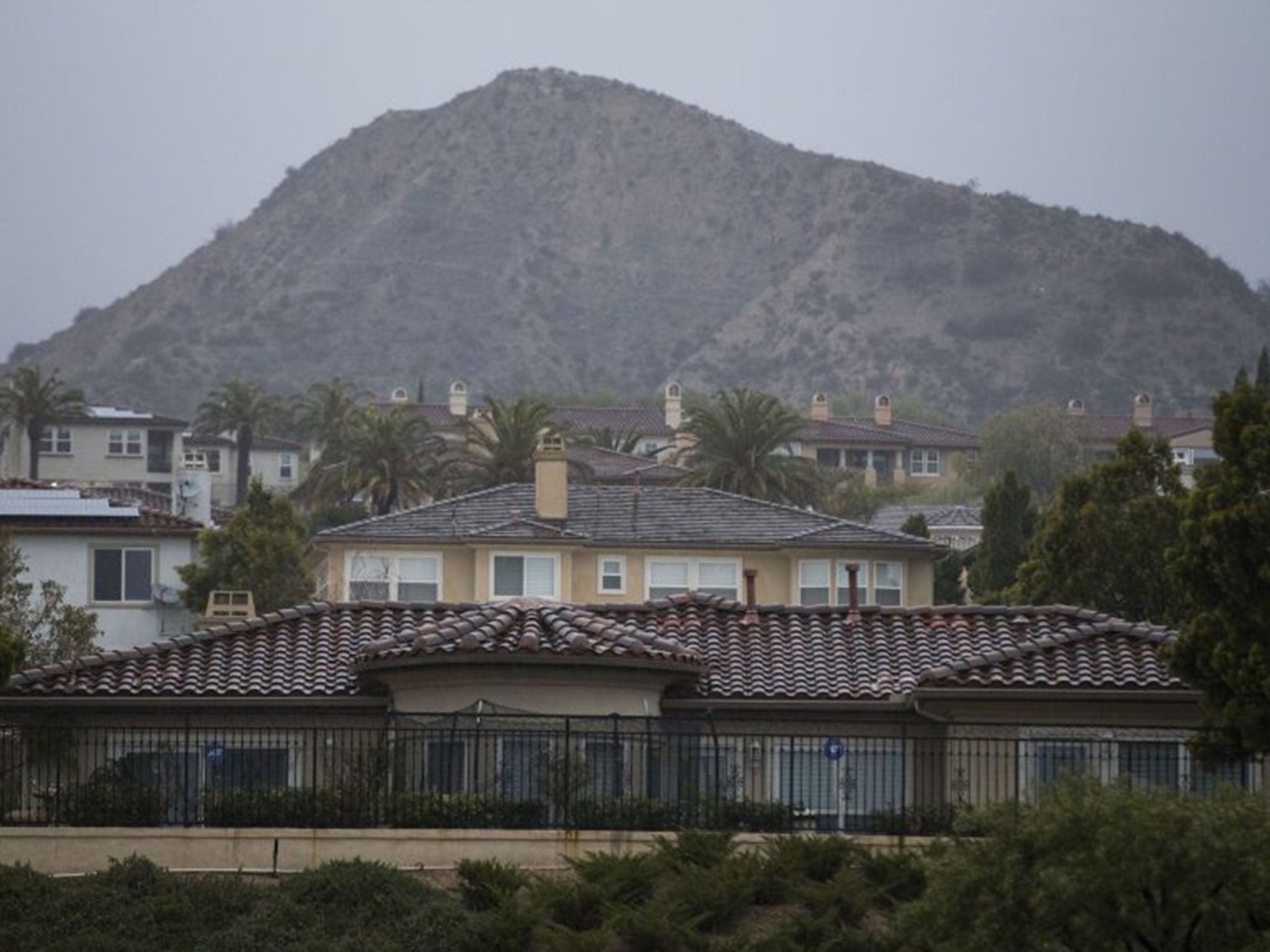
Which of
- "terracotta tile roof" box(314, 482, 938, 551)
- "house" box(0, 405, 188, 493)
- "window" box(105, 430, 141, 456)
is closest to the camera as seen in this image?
"terracotta tile roof" box(314, 482, 938, 551)

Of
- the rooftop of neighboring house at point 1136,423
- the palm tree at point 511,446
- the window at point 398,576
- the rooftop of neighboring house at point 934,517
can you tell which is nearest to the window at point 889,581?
the window at point 398,576

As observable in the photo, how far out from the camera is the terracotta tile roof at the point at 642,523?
7338 cm

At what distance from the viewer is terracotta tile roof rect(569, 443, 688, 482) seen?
11019 centimetres

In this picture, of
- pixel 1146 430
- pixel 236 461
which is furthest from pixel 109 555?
pixel 236 461

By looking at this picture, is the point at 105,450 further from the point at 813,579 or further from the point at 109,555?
the point at 813,579

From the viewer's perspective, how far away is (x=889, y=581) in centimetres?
7412

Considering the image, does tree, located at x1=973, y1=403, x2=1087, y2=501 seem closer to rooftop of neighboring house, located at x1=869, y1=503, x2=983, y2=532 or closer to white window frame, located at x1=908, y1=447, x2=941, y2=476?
white window frame, located at x1=908, y1=447, x2=941, y2=476

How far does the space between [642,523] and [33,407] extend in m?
74.0

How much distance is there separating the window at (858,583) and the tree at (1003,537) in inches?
112

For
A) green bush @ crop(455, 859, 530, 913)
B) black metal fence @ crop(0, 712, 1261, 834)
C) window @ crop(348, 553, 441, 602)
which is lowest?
green bush @ crop(455, 859, 530, 913)

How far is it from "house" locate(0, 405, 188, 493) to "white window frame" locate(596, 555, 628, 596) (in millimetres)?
76056

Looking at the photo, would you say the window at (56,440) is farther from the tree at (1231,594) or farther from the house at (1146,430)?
the tree at (1231,594)

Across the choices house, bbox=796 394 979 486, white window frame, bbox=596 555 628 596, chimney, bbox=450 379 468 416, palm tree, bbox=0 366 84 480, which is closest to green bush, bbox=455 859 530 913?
white window frame, bbox=596 555 628 596

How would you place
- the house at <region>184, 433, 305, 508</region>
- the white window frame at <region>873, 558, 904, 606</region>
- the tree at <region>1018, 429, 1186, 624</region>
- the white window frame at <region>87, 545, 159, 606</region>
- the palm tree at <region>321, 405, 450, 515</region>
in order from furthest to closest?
the house at <region>184, 433, 305, 508</region>, the palm tree at <region>321, 405, 450, 515</region>, the white window frame at <region>87, 545, 159, 606</region>, the white window frame at <region>873, 558, 904, 606</region>, the tree at <region>1018, 429, 1186, 624</region>
